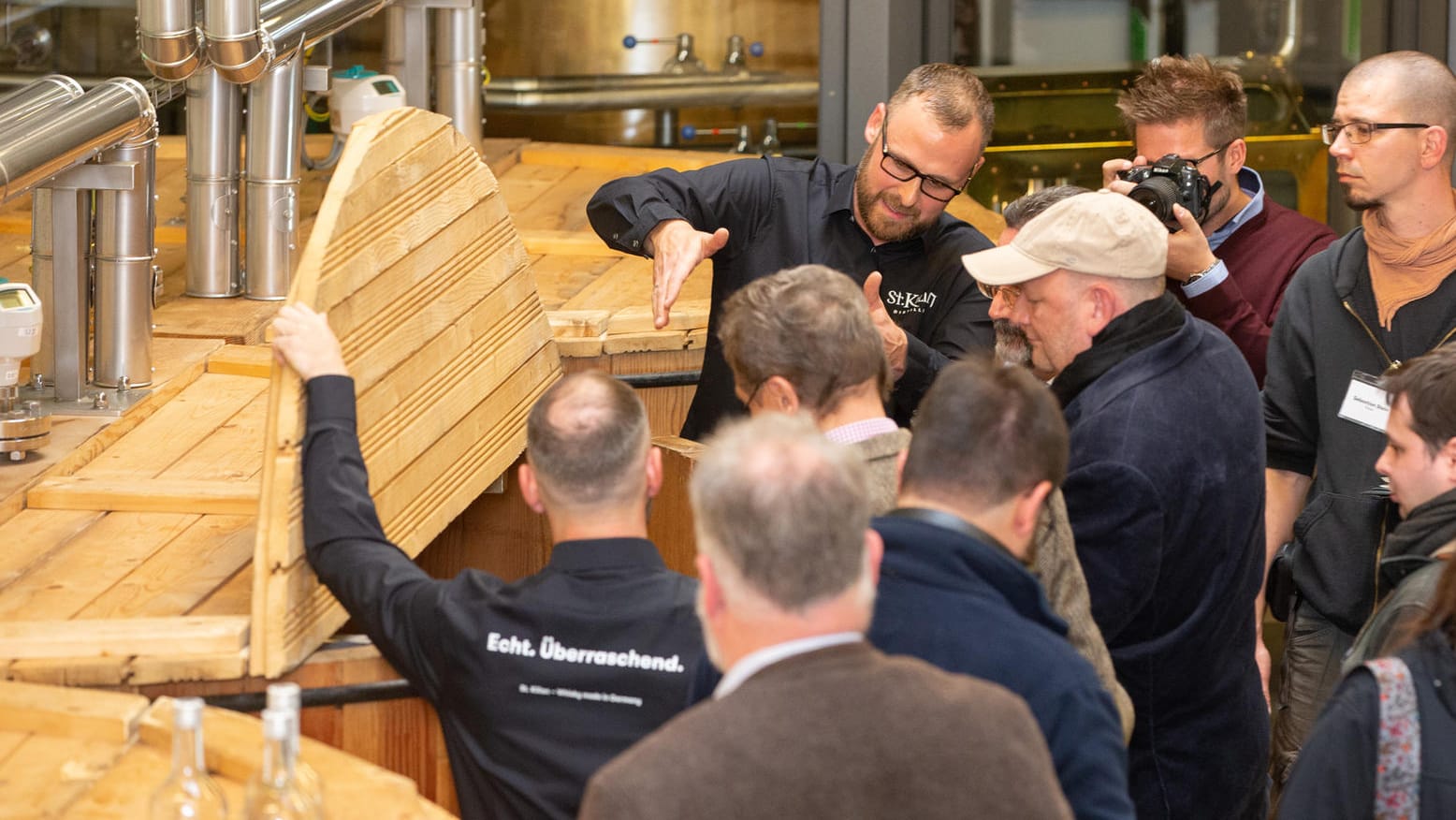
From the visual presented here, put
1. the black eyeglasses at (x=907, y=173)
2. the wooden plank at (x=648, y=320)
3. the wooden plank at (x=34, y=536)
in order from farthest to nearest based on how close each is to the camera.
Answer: the wooden plank at (x=648, y=320), the black eyeglasses at (x=907, y=173), the wooden plank at (x=34, y=536)

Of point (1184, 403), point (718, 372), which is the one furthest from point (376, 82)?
point (1184, 403)

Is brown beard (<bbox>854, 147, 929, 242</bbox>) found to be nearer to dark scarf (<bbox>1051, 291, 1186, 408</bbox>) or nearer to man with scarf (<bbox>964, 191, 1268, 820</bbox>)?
man with scarf (<bbox>964, 191, 1268, 820</bbox>)

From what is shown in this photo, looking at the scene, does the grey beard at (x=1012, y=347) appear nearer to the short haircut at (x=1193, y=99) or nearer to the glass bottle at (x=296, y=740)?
the short haircut at (x=1193, y=99)

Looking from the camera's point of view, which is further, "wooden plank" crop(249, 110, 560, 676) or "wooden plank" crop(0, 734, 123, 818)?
"wooden plank" crop(249, 110, 560, 676)

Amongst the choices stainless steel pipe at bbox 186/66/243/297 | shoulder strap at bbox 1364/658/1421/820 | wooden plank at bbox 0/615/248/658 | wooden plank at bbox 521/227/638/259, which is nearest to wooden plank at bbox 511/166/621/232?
wooden plank at bbox 521/227/638/259

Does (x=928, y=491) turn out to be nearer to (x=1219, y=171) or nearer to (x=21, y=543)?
(x=21, y=543)

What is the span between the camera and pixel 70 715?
2.04m

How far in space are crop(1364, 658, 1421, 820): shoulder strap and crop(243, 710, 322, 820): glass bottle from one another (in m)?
1.11

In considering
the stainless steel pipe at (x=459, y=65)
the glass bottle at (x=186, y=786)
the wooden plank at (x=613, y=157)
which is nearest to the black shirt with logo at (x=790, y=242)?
the glass bottle at (x=186, y=786)

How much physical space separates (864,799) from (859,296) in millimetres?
1015

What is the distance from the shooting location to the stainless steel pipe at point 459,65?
4.73 metres

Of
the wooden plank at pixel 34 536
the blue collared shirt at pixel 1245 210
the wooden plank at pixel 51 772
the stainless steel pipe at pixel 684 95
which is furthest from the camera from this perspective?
the stainless steel pipe at pixel 684 95

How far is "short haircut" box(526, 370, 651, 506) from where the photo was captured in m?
1.98

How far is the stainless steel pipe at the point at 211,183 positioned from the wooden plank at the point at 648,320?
3.06 ft
